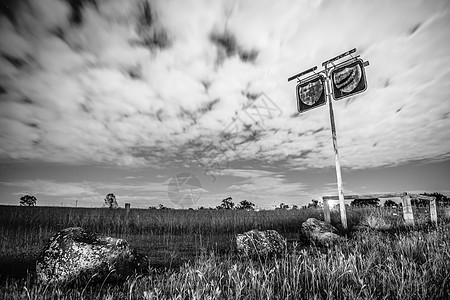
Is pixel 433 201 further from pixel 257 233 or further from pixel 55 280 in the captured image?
pixel 55 280

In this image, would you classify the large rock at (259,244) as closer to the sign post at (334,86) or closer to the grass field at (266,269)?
the grass field at (266,269)

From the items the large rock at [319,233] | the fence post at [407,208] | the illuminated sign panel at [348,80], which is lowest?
the large rock at [319,233]

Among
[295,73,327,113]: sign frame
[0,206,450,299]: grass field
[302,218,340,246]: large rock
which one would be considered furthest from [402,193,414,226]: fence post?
[295,73,327,113]: sign frame

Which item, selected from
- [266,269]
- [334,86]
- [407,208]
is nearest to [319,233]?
[407,208]

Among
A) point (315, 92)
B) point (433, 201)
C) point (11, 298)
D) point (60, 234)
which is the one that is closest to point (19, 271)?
point (60, 234)

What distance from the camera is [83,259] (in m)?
4.93

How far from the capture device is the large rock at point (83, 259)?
15.8 feet

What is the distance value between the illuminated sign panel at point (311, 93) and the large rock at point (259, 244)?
8143 mm

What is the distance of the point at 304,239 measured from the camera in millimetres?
9898

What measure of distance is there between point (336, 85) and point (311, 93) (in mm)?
1372

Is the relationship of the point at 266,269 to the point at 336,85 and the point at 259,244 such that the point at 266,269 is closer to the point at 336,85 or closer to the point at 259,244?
the point at 259,244

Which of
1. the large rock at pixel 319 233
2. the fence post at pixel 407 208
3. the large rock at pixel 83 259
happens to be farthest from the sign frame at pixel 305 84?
the large rock at pixel 83 259

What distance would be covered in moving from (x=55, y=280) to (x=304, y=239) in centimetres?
844

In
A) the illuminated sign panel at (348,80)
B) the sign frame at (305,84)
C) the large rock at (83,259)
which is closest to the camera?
the large rock at (83,259)
